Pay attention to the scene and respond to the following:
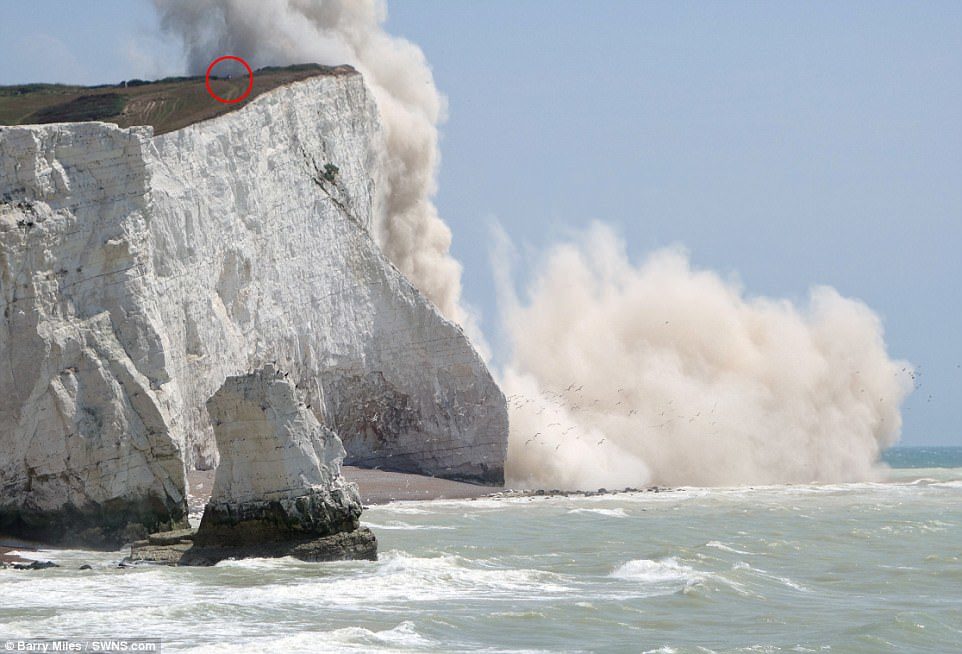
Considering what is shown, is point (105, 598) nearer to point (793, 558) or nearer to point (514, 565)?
point (514, 565)

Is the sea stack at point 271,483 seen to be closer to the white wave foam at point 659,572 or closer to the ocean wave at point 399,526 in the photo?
the white wave foam at point 659,572

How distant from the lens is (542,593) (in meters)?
22.4

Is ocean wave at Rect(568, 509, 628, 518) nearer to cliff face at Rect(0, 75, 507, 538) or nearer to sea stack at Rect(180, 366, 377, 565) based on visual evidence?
cliff face at Rect(0, 75, 507, 538)

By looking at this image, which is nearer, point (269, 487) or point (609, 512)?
point (269, 487)

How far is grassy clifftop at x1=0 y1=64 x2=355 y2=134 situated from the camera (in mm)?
36219

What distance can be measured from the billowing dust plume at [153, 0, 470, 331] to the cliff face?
245cm

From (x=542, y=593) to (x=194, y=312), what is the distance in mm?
14750

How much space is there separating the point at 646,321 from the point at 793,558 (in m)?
25.2

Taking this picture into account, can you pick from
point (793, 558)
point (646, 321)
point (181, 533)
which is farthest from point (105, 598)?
point (646, 321)

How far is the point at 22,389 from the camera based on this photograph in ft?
85.5

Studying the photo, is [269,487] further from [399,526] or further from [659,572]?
[399,526]

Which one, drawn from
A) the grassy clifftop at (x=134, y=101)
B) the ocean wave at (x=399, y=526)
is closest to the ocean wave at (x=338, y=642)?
the ocean wave at (x=399, y=526)

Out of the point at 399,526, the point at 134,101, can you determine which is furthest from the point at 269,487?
the point at 134,101

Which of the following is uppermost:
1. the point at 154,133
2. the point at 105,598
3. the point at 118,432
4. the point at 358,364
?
the point at 154,133
